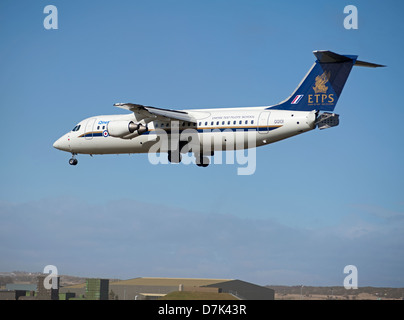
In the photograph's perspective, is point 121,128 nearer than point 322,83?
No

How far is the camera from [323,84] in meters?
36.9

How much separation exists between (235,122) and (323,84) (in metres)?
5.03

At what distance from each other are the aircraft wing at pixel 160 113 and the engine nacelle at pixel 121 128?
2.62 ft

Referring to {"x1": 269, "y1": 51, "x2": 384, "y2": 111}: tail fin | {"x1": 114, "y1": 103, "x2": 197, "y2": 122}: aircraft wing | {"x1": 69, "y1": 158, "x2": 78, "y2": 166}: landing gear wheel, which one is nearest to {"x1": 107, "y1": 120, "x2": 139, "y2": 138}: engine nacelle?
{"x1": 114, "y1": 103, "x2": 197, "y2": 122}: aircraft wing

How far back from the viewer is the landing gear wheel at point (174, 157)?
132 feet

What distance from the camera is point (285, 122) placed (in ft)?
118

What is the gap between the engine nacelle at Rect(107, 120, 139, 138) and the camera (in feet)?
128

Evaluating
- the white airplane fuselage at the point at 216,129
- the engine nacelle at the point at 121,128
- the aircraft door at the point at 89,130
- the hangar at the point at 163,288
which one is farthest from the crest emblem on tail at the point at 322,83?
the hangar at the point at 163,288

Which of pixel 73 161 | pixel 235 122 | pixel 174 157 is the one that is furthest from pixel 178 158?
pixel 73 161

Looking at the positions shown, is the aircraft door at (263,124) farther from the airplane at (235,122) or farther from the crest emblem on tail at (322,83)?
the crest emblem on tail at (322,83)

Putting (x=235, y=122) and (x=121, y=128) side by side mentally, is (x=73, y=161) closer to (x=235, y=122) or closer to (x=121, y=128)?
(x=121, y=128)

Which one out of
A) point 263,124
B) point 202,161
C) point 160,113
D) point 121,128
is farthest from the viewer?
point 202,161
